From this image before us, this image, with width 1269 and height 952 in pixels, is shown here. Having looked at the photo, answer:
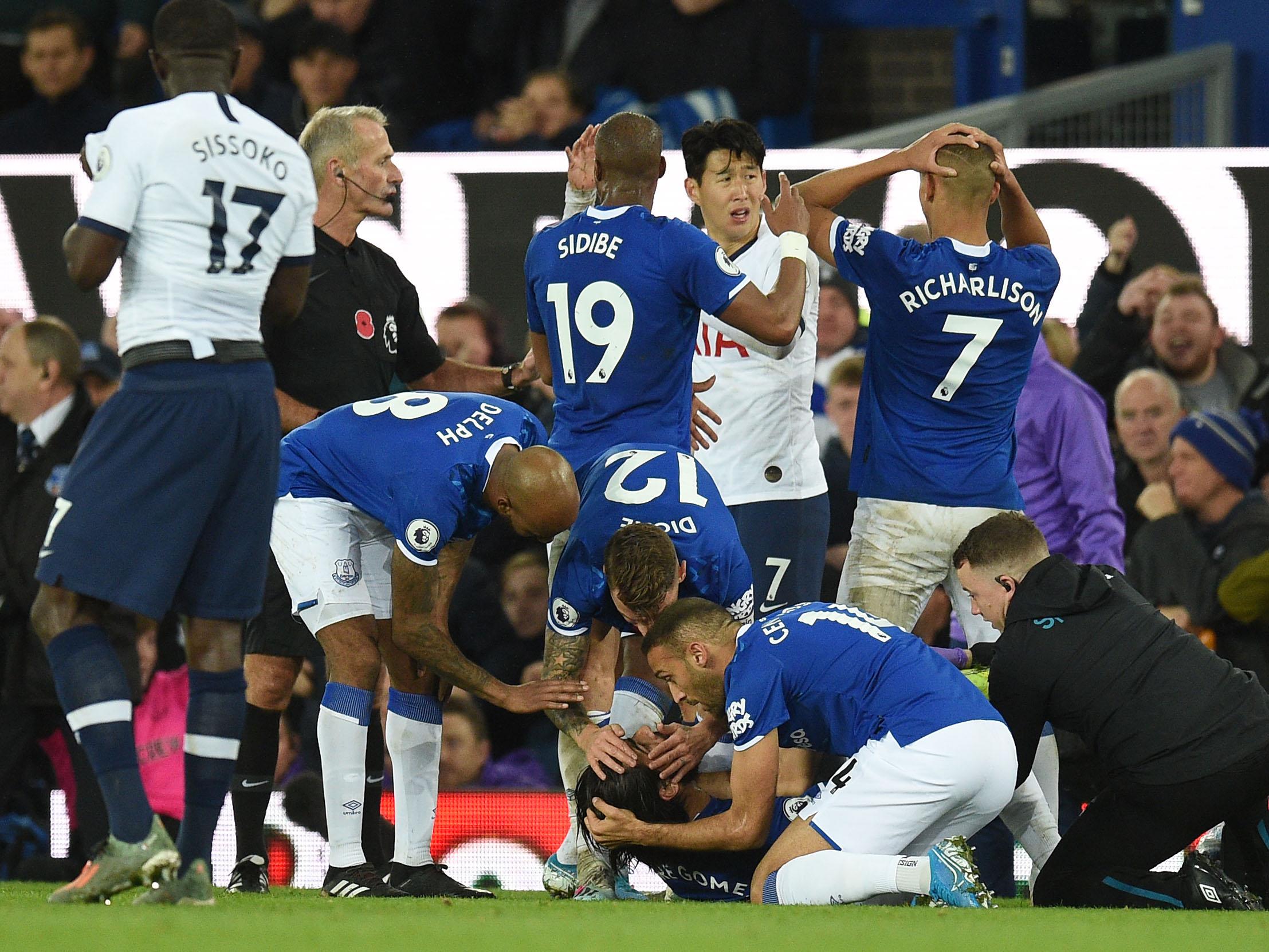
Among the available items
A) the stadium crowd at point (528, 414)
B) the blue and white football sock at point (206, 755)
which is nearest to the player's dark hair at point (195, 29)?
the stadium crowd at point (528, 414)

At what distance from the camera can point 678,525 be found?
542cm

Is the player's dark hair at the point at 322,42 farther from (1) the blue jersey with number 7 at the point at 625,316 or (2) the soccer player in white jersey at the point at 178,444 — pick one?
(2) the soccer player in white jersey at the point at 178,444

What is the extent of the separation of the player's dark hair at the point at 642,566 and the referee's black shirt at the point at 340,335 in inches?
56.2

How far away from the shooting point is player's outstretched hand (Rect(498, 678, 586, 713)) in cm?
534

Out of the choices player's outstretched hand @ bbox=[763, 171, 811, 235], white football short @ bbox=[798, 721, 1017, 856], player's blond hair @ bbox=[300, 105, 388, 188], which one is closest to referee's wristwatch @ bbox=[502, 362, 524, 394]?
player's blond hair @ bbox=[300, 105, 388, 188]

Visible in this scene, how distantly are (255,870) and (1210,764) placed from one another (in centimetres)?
293

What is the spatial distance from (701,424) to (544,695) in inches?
55.1

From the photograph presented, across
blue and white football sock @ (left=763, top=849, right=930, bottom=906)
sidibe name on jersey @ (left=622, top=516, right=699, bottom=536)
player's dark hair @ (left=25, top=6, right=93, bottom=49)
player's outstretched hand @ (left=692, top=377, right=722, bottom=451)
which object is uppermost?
player's dark hair @ (left=25, top=6, right=93, bottom=49)

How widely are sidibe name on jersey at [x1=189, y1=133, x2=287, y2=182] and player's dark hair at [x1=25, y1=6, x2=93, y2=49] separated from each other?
6.83 meters

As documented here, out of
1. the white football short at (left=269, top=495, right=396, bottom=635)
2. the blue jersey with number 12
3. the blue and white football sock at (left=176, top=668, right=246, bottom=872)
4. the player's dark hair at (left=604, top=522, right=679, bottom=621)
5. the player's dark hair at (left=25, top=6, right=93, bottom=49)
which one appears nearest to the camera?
the blue and white football sock at (left=176, top=668, right=246, bottom=872)

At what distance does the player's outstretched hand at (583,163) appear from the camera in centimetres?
618

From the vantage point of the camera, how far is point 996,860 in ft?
21.0

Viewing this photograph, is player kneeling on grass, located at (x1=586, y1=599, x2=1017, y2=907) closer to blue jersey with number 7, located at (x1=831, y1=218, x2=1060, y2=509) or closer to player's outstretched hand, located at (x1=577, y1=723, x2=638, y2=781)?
player's outstretched hand, located at (x1=577, y1=723, x2=638, y2=781)

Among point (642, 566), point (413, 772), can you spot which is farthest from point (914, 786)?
point (413, 772)
